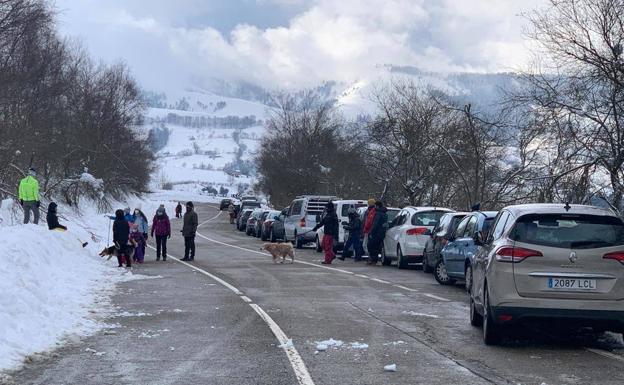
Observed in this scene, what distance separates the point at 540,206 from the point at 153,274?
12088 mm

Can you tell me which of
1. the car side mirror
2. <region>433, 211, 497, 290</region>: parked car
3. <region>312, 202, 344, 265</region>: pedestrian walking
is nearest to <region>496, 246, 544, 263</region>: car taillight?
the car side mirror

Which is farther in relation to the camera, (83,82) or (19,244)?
(83,82)

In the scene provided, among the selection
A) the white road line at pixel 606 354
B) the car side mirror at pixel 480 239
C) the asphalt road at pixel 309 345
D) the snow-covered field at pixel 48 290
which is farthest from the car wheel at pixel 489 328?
the snow-covered field at pixel 48 290

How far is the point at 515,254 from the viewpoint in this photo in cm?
938

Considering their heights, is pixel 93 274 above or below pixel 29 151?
below

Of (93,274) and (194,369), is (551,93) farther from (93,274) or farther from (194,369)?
(194,369)

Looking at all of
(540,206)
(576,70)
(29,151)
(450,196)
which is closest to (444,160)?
(450,196)

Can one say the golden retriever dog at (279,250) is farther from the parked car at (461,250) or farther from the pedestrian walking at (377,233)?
the parked car at (461,250)

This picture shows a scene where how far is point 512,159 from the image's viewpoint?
39.7 metres

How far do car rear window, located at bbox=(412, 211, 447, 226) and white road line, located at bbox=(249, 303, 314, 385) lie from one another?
9971mm

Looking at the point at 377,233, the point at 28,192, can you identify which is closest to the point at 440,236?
the point at 377,233

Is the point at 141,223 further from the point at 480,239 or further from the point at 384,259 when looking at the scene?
the point at 480,239

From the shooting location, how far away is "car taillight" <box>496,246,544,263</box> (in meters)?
9.30

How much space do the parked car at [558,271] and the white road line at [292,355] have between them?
236 cm
